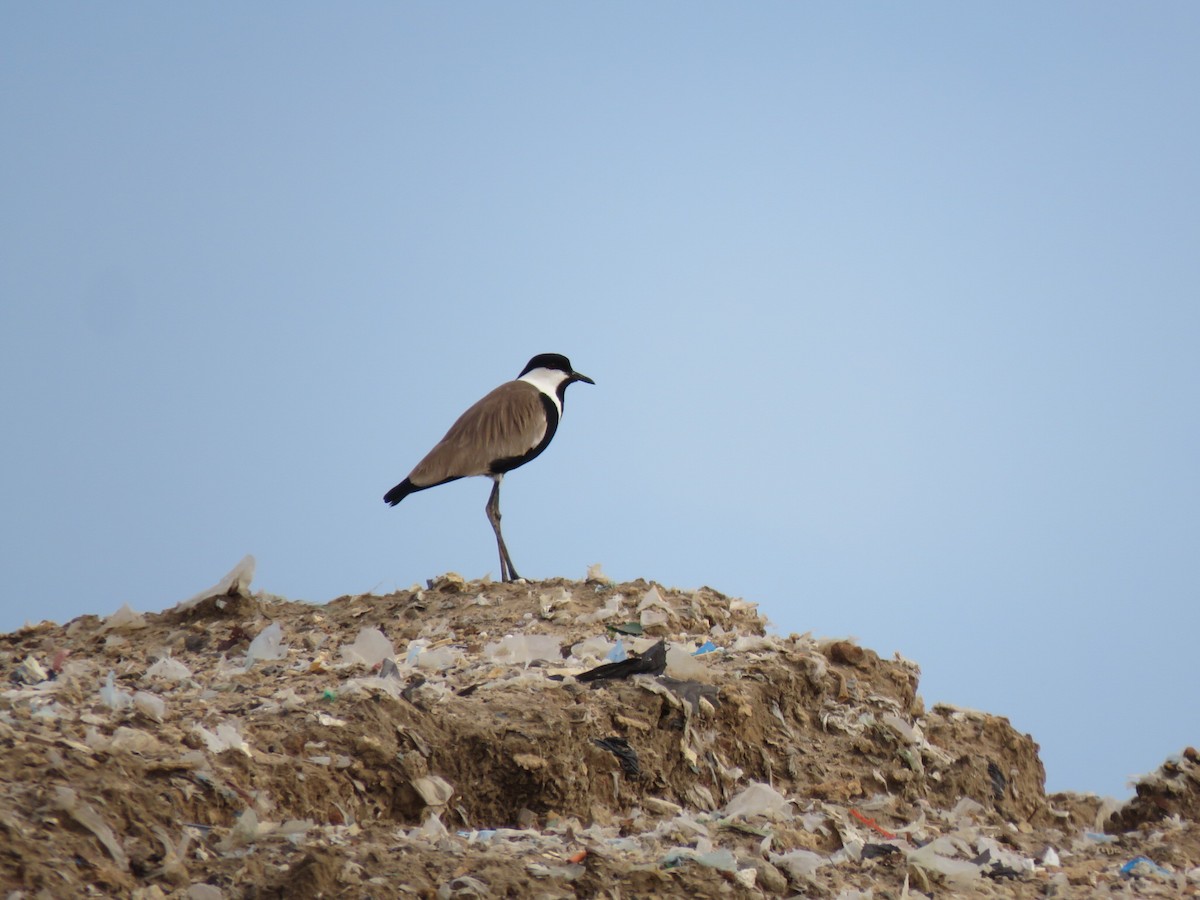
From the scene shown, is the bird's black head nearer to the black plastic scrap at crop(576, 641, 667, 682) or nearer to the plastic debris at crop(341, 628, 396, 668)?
the plastic debris at crop(341, 628, 396, 668)

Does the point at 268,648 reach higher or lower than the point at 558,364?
lower

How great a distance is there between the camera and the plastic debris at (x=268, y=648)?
6.50m

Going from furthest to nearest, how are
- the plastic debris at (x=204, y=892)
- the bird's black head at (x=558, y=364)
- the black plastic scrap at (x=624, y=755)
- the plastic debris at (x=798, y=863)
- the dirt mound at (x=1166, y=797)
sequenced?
the bird's black head at (x=558, y=364)
the dirt mound at (x=1166, y=797)
the black plastic scrap at (x=624, y=755)
the plastic debris at (x=798, y=863)
the plastic debris at (x=204, y=892)

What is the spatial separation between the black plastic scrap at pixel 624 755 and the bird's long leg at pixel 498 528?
4.23 m

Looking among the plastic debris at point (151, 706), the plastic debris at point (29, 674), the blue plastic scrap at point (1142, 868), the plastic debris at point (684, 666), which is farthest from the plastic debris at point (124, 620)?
the blue plastic scrap at point (1142, 868)

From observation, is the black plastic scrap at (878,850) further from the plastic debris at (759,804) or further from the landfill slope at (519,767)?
the plastic debris at (759,804)

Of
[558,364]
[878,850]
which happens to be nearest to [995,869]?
[878,850]

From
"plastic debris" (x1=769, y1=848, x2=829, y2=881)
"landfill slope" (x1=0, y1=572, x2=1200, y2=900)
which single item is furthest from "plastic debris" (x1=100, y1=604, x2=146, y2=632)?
"plastic debris" (x1=769, y1=848, x2=829, y2=881)

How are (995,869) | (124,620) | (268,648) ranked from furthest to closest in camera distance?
1. (124,620)
2. (268,648)
3. (995,869)

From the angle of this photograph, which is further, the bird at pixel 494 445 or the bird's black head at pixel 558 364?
the bird's black head at pixel 558 364

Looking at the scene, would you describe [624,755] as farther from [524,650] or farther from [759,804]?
[524,650]

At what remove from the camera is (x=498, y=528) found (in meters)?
9.73

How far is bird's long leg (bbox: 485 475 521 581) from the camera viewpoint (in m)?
9.59

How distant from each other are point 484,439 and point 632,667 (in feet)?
13.7
